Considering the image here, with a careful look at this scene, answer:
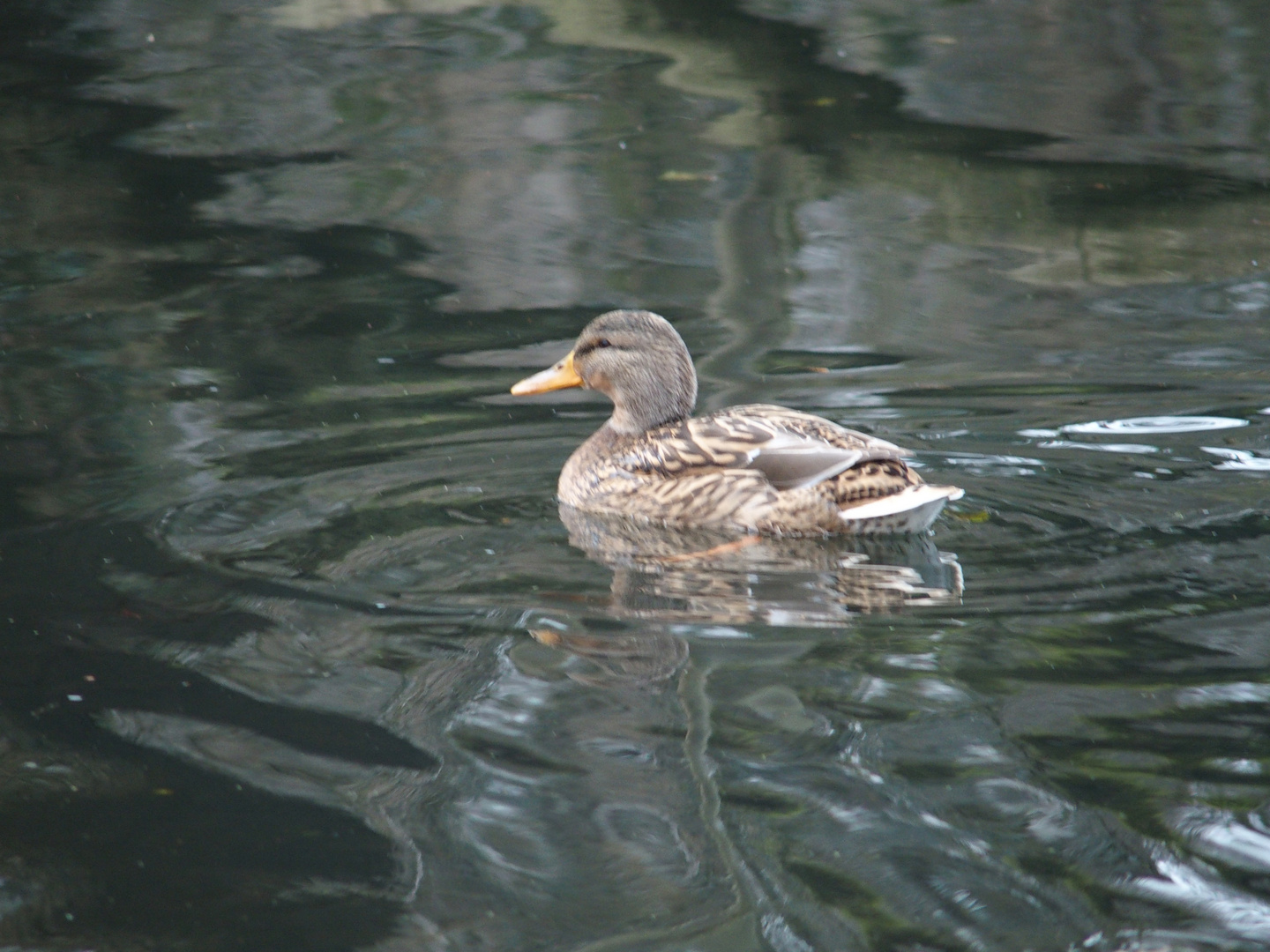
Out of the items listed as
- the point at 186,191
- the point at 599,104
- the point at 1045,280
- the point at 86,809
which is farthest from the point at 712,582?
the point at 599,104

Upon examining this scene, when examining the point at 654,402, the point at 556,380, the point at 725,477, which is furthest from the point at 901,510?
the point at 556,380

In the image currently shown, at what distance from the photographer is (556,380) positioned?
24.9ft

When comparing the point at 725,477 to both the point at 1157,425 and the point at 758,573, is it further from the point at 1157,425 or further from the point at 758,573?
the point at 1157,425

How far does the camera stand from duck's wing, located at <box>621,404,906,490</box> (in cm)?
634

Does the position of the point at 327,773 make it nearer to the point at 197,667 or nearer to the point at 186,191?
the point at 197,667

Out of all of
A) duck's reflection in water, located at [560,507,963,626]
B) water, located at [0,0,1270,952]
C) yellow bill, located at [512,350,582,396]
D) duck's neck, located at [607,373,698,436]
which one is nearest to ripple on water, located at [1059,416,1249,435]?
water, located at [0,0,1270,952]

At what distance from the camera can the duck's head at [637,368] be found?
729 cm

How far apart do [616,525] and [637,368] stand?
96 centimetres

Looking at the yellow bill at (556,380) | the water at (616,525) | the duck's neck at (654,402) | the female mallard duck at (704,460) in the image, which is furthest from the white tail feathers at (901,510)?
the yellow bill at (556,380)

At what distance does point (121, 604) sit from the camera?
548 cm

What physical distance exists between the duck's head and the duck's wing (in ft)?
1.16

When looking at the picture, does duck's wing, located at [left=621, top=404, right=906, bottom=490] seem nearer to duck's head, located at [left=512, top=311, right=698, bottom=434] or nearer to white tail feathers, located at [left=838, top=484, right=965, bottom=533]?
white tail feathers, located at [left=838, top=484, right=965, bottom=533]

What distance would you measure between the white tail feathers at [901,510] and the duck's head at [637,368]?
1.27 metres

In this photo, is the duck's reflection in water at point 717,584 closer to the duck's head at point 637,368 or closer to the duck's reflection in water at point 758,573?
the duck's reflection in water at point 758,573
